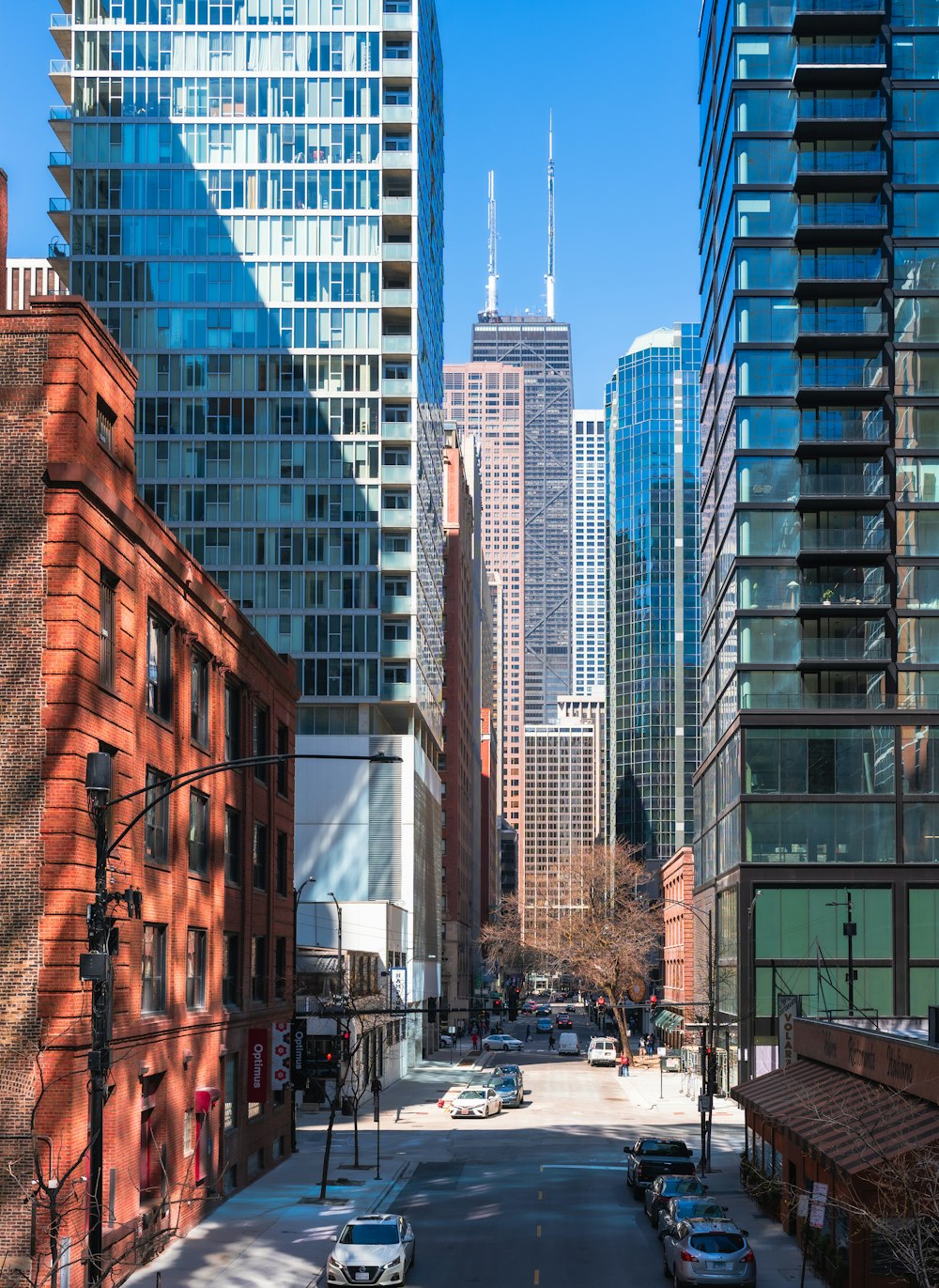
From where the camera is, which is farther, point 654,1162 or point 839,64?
point 839,64

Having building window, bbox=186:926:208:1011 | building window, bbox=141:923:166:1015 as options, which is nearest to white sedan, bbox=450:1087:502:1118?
building window, bbox=186:926:208:1011

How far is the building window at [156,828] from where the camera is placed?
34441mm

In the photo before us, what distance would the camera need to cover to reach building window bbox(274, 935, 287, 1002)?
53219 millimetres

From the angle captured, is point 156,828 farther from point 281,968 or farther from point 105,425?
point 281,968

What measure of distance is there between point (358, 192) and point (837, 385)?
102ft

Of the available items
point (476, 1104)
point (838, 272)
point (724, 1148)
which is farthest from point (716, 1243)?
point (838, 272)

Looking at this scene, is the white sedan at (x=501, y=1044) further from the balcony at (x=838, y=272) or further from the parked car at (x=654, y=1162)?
the parked car at (x=654, y=1162)

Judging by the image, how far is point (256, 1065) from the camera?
46.7m

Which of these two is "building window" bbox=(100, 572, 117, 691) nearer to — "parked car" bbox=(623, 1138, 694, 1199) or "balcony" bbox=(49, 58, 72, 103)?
"parked car" bbox=(623, 1138, 694, 1199)

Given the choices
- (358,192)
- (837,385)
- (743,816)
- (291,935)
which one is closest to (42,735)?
(291,935)

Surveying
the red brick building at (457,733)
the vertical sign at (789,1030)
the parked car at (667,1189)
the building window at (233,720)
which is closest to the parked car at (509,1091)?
the vertical sign at (789,1030)

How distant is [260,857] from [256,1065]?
21.8ft

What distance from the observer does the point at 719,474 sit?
290 feet

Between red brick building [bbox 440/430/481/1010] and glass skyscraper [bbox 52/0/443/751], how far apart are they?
47076 millimetres
